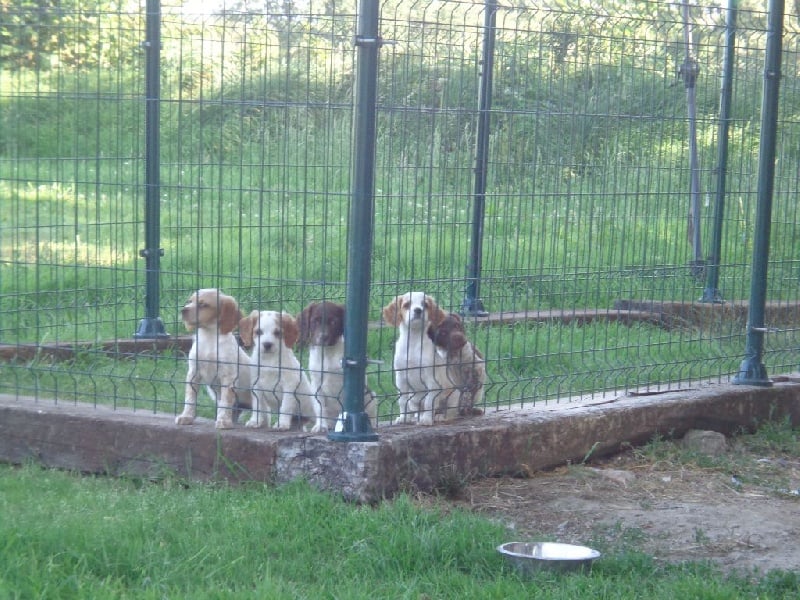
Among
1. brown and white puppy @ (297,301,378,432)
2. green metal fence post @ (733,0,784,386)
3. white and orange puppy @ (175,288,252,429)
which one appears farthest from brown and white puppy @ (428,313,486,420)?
green metal fence post @ (733,0,784,386)

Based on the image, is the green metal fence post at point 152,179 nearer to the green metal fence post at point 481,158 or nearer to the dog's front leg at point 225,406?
the dog's front leg at point 225,406

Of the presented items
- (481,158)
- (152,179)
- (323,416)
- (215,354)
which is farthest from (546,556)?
(152,179)

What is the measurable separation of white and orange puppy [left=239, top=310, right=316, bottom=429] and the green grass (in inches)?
31.4

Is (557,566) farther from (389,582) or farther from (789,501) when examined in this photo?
(789,501)

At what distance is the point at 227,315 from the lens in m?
6.23

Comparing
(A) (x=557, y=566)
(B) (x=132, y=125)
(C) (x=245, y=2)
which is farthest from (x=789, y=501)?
(B) (x=132, y=125)

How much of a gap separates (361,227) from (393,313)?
1248mm

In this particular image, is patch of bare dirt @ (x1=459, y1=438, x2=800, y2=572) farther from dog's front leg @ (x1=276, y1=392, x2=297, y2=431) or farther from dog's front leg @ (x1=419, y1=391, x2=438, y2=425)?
dog's front leg @ (x1=276, y1=392, x2=297, y2=431)

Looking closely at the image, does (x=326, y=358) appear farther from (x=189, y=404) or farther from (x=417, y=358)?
(x=189, y=404)

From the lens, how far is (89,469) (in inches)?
240

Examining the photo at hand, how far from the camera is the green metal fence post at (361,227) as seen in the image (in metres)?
5.48

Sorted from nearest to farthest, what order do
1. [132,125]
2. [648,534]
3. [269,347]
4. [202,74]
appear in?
[648,534], [269,347], [202,74], [132,125]

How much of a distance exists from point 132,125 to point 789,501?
512 centimetres

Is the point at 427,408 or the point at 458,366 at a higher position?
the point at 458,366
